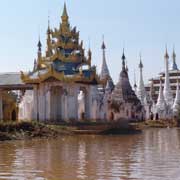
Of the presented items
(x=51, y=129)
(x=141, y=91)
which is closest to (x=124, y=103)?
(x=141, y=91)

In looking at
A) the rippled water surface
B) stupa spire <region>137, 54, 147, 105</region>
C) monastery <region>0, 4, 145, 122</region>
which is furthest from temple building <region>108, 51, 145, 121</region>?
the rippled water surface

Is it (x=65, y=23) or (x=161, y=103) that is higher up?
(x=65, y=23)

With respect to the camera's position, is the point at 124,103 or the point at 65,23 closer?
the point at 65,23

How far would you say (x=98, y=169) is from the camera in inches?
529

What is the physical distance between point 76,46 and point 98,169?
27.5m

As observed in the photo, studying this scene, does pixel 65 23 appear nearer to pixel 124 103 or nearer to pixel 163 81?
pixel 124 103

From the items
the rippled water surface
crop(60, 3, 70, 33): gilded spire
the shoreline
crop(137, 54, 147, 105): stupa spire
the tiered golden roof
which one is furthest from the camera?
crop(137, 54, 147, 105): stupa spire

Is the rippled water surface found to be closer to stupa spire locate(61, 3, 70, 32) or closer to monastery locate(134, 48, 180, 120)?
stupa spire locate(61, 3, 70, 32)

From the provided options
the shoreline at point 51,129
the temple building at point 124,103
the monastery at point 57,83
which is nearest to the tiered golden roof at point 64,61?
the monastery at point 57,83

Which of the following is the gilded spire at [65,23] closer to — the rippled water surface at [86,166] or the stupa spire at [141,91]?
the rippled water surface at [86,166]

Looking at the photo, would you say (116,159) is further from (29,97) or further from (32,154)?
(29,97)

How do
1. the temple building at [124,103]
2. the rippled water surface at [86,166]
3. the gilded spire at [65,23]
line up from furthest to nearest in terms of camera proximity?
1. the temple building at [124,103]
2. the gilded spire at [65,23]
3. the rippled water surface at [86,166]

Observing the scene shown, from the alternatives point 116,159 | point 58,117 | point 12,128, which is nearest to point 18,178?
point 116,159

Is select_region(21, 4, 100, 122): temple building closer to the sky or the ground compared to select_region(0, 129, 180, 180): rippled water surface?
closer to the sky
